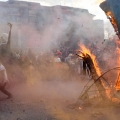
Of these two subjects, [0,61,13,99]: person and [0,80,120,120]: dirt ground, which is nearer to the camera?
[0,80,120,120]: dirt ground

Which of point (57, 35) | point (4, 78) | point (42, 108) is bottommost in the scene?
point (42, 108)

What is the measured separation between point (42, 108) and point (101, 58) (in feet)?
33.9

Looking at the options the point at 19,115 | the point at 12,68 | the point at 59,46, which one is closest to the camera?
the point at 19,115

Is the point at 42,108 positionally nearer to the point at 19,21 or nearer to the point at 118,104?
the point at 118,104

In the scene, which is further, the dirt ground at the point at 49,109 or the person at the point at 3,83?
the person at the point at 3,83

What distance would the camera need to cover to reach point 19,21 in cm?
2470

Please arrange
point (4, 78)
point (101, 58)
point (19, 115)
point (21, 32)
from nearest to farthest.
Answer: point (19, 115), point (4, 78), point (101, 58), point (21, 32)

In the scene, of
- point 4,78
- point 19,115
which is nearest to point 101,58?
point 4,78

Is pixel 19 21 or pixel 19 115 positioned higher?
pixel 19 21

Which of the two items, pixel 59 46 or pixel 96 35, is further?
pixel 96 35

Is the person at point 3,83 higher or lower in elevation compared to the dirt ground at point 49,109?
higher

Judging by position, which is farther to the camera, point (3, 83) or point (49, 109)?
point (3, 83)

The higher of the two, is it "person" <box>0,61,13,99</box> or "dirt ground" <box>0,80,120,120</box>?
"person" <box>0,61,13,99</box>

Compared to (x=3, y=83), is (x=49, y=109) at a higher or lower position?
lower
